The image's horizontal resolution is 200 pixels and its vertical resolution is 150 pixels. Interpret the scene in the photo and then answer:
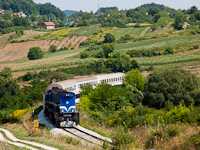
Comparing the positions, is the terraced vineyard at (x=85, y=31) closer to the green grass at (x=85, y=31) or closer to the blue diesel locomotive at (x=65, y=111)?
the green grass at (x=85, y=31)

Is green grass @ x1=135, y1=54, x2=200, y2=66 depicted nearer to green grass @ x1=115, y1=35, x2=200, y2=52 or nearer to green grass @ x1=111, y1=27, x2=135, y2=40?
green grass @ x1=115, y1=35, x2=200, y2=52

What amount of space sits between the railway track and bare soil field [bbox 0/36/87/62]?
99.4 meters

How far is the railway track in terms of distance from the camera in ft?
63.5

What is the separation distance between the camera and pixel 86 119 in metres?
27.9

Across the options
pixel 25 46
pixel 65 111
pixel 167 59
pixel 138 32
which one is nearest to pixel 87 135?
pixel 65 111

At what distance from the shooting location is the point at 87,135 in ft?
71.5

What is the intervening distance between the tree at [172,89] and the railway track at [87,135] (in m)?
17.8

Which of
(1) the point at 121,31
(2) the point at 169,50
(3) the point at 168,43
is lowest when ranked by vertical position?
(2) the point at 169,50

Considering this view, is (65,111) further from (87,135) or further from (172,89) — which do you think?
(172,89)

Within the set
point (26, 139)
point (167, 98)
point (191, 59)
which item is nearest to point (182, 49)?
point (191, 59)

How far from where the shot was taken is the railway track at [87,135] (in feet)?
63.5

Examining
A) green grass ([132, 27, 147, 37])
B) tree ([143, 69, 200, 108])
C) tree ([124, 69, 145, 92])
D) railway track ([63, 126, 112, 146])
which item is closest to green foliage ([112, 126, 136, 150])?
railway track ([63, 126, 112, 146])

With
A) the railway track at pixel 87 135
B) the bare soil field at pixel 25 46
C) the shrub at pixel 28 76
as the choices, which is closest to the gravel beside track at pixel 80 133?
the railway track at pixel 87 135

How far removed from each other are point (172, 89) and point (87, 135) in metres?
20.4
